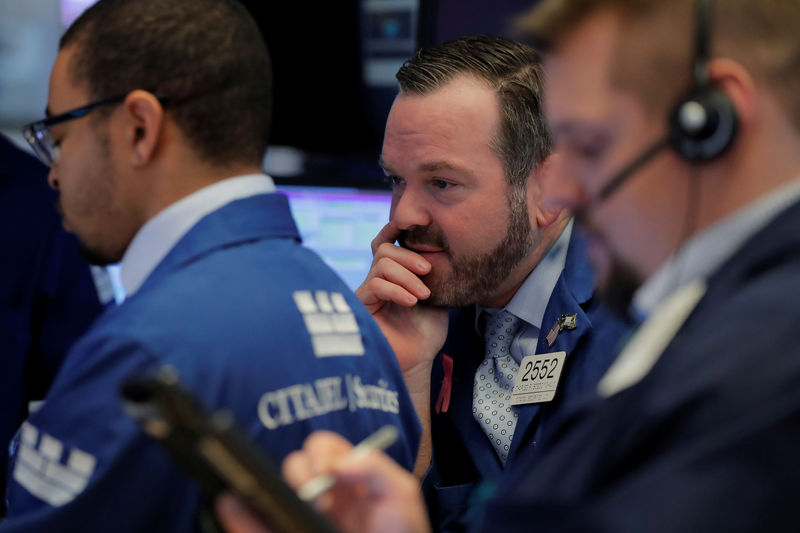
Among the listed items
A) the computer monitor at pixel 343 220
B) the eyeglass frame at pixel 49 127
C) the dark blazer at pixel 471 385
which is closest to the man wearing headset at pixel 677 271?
the eyeglass frame at pixel 49 127

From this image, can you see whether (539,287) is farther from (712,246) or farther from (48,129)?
(712,246)

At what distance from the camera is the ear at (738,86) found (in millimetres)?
795

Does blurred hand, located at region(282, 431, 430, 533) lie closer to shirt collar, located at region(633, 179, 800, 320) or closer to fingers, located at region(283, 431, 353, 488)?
fingers, located at region(283, 431, 353, 488)

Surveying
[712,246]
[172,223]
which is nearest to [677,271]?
[712,246]

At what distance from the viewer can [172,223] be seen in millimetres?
1261

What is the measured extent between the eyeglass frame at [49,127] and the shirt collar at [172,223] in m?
0.14

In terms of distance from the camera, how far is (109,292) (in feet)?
7.18

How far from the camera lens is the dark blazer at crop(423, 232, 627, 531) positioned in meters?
1.68

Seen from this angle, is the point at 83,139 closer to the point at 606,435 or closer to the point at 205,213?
the point at 205,213

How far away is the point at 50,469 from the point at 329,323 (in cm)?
37

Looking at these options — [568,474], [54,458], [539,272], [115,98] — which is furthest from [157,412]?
[539,272]

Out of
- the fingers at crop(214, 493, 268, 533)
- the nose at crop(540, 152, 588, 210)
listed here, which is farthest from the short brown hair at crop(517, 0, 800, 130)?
the fingers at crop(214, 493, 268, 533)

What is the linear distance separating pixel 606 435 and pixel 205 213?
2.28 ft

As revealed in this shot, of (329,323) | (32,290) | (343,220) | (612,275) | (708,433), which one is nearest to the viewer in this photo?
(708,433)
